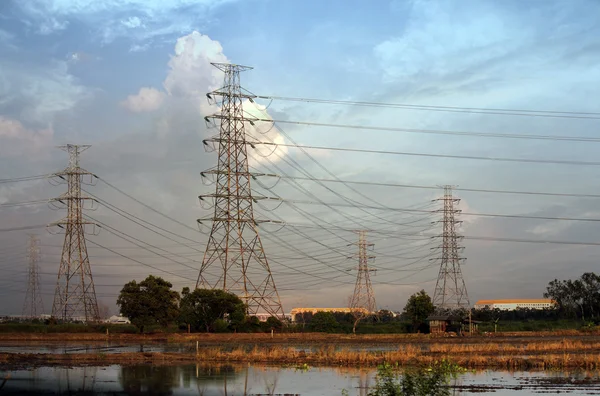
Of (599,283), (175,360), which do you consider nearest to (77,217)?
(175,360)

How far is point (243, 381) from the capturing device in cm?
3675

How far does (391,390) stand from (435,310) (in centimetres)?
9046

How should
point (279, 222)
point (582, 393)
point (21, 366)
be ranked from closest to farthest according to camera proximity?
point (582, 393) → point (21, 366) → point (279, 222)

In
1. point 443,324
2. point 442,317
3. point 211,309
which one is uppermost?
point 211,309

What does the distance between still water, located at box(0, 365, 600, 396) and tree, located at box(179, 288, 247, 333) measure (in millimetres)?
42710

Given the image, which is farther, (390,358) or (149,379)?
(390,358)

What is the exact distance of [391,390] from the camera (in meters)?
22.6

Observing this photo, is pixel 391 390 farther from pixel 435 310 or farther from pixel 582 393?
pixel 435 310

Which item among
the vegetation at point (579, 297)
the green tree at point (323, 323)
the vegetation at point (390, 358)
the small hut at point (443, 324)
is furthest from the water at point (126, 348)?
the vegetation at point (579, 297)

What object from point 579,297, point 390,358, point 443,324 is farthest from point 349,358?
point 579,297

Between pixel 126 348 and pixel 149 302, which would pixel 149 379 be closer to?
pixel 126 348

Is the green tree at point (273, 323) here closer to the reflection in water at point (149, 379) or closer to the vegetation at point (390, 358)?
the vegetation at point (390, 358)

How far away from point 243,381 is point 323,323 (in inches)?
2820

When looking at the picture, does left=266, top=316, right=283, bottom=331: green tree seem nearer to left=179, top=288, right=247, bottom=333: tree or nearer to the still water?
left=179, top=288, right=247, bottom=333: tree
